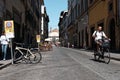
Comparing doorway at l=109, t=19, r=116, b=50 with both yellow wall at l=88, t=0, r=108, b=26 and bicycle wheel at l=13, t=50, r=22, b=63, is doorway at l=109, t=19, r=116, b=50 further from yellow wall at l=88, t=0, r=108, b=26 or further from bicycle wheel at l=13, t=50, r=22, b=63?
bicycle wheel at l=13, t=50, r=22, b=63

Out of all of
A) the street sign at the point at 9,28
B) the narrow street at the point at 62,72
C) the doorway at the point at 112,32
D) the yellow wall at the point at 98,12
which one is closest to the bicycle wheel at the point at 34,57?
the street sign at the point at 9,28

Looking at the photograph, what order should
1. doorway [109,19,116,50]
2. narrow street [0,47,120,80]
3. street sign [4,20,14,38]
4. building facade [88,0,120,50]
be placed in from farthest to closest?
doorway [109,19,116,50] → building facade [88,0,120,50] → street sign [4,20,14,38] → narrow street [0,47,120,80]

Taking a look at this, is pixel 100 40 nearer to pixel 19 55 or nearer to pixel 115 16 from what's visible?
pixel 19 55

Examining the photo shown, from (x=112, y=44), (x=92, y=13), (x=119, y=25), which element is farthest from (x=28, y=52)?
(x=92, y=13)

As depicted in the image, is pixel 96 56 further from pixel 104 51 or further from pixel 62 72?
pixel 62 72

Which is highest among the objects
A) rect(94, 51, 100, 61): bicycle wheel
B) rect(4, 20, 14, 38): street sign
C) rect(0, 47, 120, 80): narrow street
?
rect(4, 20, 14, 38): street sign

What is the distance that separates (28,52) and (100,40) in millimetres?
3717

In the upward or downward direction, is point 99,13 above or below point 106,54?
above

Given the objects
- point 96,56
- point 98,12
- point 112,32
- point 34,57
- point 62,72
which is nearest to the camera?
point 62,72

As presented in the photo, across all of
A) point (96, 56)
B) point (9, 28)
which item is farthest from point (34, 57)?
point (96, 56)

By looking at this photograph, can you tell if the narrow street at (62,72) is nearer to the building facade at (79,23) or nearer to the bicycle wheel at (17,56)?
the bicycle wheel at (17,56)

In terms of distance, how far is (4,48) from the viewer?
66.3ft

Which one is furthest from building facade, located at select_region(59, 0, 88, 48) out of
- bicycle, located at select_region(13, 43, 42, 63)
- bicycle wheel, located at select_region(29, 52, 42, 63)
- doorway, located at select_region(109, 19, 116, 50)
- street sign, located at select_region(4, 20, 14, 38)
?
bicycle, located at select_region(13, 43, 42, 63)

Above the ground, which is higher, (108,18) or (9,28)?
(108,18)
